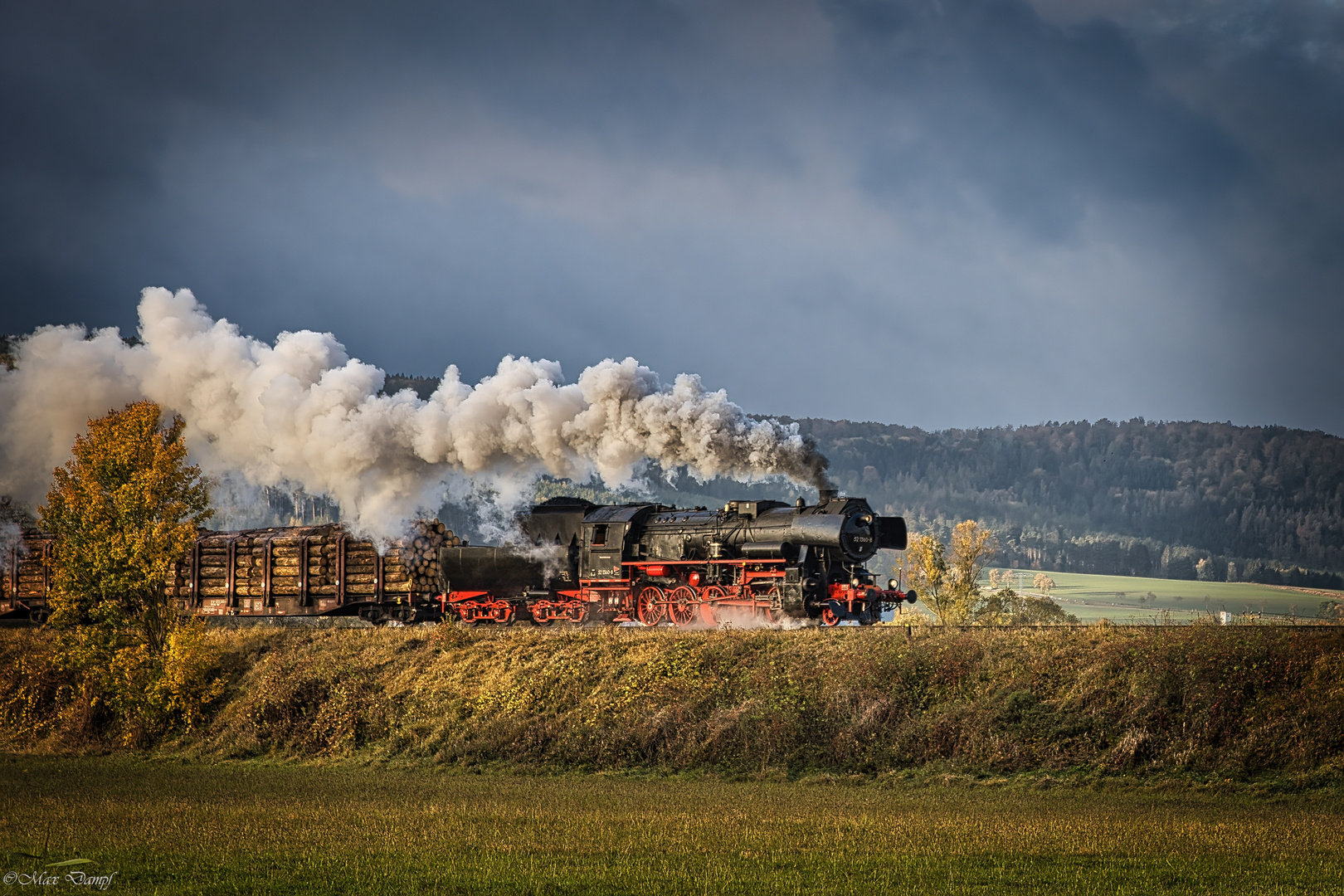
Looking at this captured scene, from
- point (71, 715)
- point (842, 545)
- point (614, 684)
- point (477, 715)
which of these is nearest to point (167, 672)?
point (71, 715)

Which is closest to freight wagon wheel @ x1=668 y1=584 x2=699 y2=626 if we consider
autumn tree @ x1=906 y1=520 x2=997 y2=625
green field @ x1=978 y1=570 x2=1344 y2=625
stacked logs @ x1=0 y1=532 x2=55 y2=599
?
stacked logs @ x1=0 y1=532 x2=55 y2=599

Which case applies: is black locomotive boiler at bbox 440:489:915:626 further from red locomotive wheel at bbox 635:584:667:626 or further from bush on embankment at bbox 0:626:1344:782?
bush on embankment at bbox 0:626:1344:782

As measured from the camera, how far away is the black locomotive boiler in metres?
31.3

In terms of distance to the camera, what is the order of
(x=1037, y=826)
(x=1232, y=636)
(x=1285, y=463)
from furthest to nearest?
1. (x=1285, y=463)
2. (x=1232, y=636)
3. (x=1037, y=826)

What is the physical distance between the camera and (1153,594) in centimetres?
12531

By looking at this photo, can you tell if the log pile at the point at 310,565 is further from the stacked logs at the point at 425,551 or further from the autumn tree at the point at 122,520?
the autumn tree at the point at 122,520

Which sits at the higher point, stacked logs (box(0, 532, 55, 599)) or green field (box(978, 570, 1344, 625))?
stacked logs (box(0, 532, 55, 599))

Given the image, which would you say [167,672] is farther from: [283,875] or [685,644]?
[283,875]

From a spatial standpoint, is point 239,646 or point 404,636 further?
point 239,646

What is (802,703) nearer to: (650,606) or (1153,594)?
(650,606)

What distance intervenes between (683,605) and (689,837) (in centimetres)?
1578

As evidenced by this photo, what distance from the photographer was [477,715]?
95.7 feet

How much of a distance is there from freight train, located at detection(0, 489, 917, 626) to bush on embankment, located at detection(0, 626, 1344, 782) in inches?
115

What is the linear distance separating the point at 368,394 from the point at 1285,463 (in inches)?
6914
